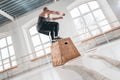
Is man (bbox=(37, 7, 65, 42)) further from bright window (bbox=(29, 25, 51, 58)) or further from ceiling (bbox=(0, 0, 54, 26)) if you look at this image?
ceiling (bbox=(0, 0, 54, 26))

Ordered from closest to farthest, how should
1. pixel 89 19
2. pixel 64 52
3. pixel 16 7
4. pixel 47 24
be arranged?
pixel 64 52 → pixel 47 24 → pixel 89 19 → pixel 16 7

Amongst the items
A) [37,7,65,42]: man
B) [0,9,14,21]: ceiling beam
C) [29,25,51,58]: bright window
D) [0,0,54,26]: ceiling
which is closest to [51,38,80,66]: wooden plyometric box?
[37,7,65,42]: man

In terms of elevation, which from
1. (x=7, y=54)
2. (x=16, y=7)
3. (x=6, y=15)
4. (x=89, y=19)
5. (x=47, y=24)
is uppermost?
(x=16, y=7)

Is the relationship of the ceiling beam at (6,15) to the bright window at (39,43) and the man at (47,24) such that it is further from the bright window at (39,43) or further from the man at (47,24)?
the man at (47,24)

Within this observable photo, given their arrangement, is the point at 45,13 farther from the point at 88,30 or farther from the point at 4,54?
the point at 4,54

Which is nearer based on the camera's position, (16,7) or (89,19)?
(89,19)

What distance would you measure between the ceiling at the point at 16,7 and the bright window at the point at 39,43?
0.96 m

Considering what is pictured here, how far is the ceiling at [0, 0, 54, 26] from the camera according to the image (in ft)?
20.8

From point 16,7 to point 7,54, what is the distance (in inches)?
87.2

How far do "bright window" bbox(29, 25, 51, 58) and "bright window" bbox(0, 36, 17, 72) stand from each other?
1035 mm

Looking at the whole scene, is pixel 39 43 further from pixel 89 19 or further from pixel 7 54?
pixel 89 19

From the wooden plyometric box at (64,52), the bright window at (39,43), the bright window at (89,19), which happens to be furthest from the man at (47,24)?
the bright window at (39,43)

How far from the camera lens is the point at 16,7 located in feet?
21.7

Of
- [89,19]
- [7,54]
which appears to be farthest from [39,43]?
[89,19]
